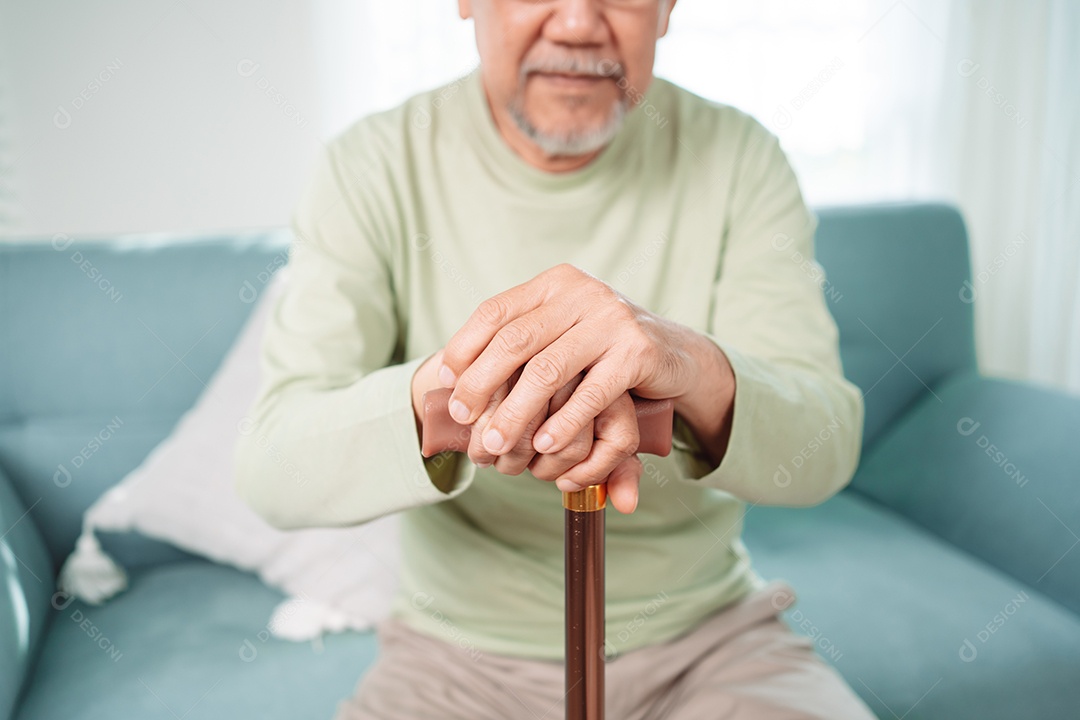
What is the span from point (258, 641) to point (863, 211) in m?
1.36

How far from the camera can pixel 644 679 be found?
1.02m

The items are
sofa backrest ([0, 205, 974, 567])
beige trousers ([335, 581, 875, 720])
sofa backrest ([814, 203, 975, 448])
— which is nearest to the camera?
beige trousers ([335, 581, 875, 720])

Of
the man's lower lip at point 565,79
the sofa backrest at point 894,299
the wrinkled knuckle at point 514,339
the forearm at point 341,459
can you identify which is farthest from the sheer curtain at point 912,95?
the wrinkled knuckle at point 514,339

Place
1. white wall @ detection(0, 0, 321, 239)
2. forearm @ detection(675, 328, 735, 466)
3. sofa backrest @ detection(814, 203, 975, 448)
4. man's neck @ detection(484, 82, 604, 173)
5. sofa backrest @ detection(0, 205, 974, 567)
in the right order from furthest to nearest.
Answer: white wall @ detection(0, 0, 321, 239), sofa backrest @ detection(814, 203, 975, 448), sofa backrest @ detection(0, 205, 974, 567), man's neck @ detection(484, 82, 604, 173), forearm @ detection(675, 328, 735, 466)

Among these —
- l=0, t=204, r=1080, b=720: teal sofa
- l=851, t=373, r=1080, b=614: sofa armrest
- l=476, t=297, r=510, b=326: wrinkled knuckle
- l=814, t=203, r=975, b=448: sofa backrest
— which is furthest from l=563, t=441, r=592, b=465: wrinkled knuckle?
l=814, t=203, r=975, b=448: sofa backrest

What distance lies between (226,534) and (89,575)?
0.23m

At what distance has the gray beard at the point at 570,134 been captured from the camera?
1021 mm

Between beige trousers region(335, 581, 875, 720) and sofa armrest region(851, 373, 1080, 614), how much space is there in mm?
627

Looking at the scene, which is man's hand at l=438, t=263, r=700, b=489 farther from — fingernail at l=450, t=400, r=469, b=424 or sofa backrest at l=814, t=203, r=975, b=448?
sofa backrest at l=814, t=203, r=975, b=448

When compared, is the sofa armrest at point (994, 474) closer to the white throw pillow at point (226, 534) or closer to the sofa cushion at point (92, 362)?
the white throw pillow at point (226, 534)

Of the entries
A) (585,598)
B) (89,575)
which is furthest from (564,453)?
(89,575)

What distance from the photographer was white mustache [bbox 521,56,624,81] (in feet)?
3.22

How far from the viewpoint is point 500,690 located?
101cm

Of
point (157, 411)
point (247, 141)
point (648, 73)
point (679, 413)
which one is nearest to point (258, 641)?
point (157, 411)
